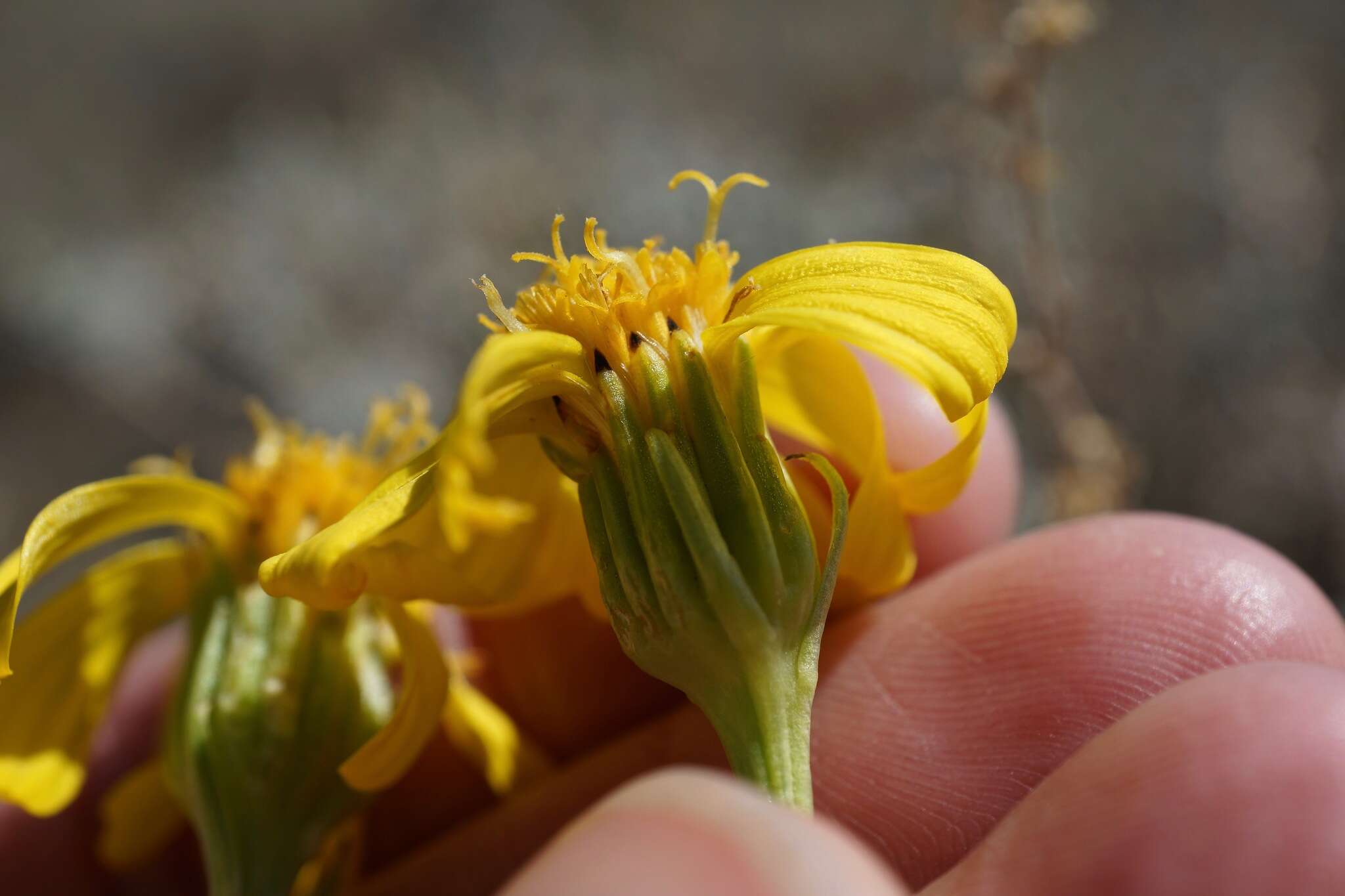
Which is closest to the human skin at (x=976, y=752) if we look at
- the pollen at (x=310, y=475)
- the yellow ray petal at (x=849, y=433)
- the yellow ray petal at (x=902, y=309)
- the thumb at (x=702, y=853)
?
the thumb at (x=702, y=853)

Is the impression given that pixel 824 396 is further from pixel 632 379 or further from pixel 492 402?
pixel 492 402

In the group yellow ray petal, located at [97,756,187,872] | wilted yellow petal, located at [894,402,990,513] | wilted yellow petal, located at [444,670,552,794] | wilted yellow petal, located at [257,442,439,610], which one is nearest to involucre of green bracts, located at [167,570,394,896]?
wilted yellow petal, located at [444,670,552,794]

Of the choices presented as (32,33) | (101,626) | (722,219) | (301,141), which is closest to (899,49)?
(722,219)

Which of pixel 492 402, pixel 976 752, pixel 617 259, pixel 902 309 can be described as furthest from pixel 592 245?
pixel 976 752

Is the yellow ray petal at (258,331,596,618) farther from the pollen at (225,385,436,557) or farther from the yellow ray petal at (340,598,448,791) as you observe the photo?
the pollen at (225,385,436,557)

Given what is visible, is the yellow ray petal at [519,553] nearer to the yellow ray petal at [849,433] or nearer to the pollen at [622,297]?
the pollen at [622,297]

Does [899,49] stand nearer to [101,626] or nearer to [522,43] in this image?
[522,43]
